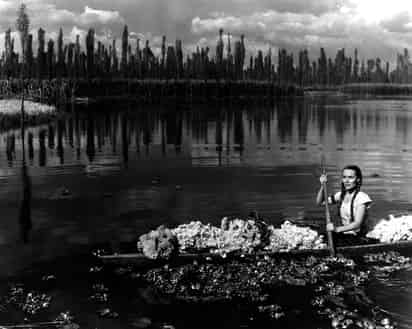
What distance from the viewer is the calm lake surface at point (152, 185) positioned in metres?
10.4

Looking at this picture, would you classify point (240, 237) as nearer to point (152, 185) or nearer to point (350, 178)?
point (350, 178)

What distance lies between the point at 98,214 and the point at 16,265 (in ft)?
12.8

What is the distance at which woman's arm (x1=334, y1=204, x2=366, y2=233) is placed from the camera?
11.0m

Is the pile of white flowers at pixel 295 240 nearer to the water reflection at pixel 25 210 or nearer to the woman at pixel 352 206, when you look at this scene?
the woman at pixel 352 206

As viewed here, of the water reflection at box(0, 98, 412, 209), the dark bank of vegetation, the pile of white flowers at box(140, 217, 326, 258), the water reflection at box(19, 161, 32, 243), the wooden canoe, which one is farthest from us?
the dark bank of vegetation

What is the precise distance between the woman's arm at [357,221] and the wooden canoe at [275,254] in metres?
0.54

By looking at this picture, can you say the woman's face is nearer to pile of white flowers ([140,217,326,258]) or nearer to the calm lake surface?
pile of white flowers ([140,217,326,258])

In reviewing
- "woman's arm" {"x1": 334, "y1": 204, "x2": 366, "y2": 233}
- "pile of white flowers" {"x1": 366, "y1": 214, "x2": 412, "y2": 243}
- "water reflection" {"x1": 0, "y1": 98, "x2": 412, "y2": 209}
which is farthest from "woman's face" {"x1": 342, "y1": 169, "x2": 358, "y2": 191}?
"water reflection" {"x1": 0, "y1": 98, "x2": 412, "y2": 209}

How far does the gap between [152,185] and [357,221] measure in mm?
8042

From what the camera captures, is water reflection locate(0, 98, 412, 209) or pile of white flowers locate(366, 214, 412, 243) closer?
pile of white flowers locate(366, 214, 412, 243)

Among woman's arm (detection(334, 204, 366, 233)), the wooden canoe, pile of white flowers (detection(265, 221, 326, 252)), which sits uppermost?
woman's arm (detection(334, 204, 366, 233))

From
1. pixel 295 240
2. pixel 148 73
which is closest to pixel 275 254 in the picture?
pixel 295 240

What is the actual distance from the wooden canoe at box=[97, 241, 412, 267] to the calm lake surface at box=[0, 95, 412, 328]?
76 centimetres

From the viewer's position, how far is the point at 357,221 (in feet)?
36.2
